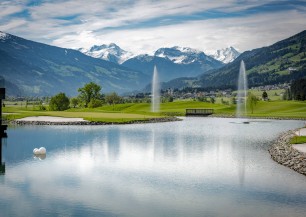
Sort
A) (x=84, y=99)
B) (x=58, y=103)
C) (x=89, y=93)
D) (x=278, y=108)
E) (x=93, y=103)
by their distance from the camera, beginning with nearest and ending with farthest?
(x=278, y=108) → (x=93, y=103) → (x=58, y=103) → (x=89, y=93) → (x=84, y=99)

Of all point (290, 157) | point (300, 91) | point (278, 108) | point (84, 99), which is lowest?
point (290, 157)

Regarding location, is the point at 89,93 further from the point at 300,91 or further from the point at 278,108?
the point at 300,91

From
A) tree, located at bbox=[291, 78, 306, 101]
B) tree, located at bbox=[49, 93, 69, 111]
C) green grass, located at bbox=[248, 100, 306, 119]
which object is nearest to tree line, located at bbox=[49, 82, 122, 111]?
tree, located at bbox=[49, 93, 69, 111]

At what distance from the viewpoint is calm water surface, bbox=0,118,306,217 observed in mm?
24109

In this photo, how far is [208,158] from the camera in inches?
1650

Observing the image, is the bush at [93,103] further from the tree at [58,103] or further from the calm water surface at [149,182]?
the calm water surface at [149,182]

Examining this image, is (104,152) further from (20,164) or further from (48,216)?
(48,216)

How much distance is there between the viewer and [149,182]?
3055 cm

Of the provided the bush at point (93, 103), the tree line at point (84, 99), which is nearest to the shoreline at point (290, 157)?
the bush at point (93, 103)

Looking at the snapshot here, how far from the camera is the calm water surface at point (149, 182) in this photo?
24.1 m

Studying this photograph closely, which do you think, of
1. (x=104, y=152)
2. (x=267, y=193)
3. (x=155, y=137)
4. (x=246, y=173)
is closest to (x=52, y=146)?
(x=104, y=152)

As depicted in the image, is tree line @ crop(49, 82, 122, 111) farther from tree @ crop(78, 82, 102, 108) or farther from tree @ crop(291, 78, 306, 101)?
tree @ crop(291, 78, 306, 101)

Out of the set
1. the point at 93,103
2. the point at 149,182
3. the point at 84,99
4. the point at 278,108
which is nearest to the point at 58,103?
the point at 84,99

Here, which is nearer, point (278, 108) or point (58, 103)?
point (278, 108)
